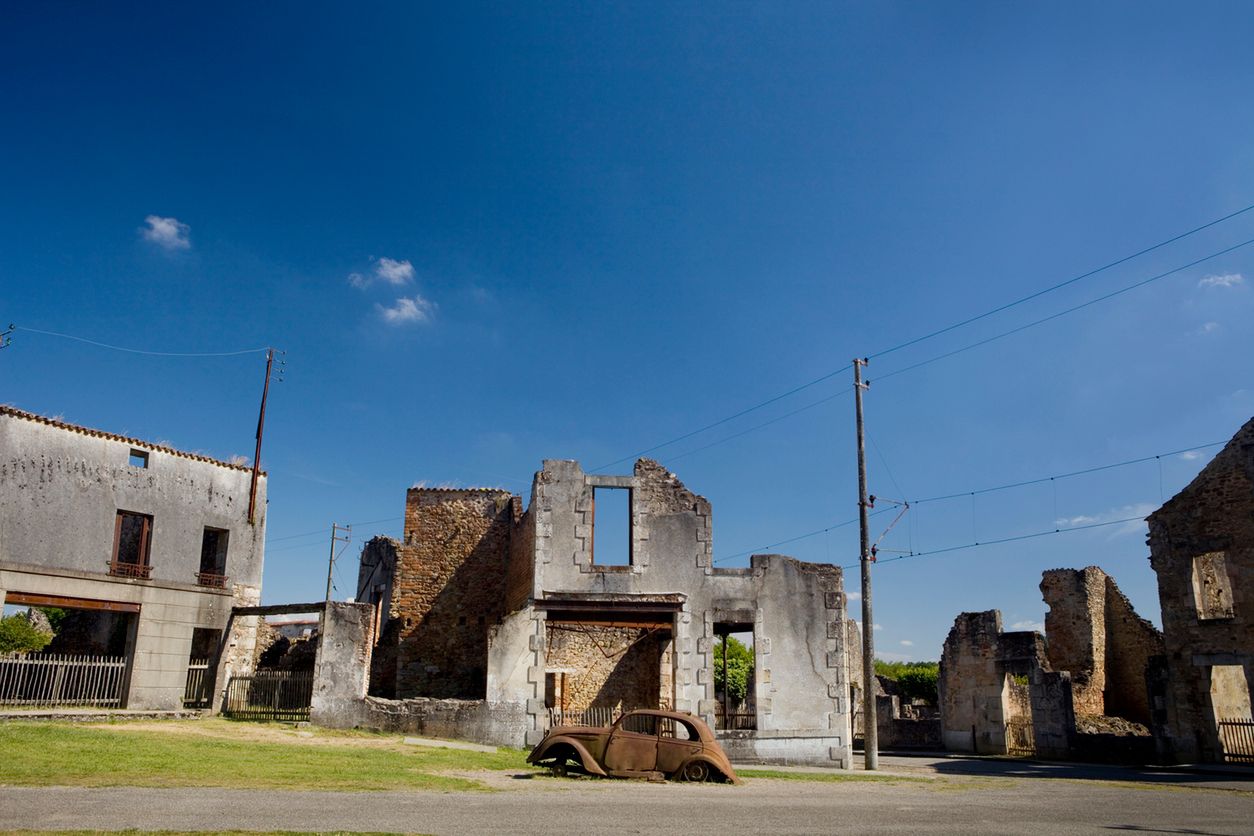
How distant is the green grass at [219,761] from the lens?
37.7 feet

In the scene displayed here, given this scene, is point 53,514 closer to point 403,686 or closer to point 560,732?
point 403,686

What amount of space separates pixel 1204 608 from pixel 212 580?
29.2m

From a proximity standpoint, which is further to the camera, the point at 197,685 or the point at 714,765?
the point at 197,685

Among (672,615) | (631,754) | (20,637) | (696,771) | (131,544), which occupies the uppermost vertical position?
(131,544)

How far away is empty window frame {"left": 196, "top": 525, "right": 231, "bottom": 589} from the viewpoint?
26.3 metres

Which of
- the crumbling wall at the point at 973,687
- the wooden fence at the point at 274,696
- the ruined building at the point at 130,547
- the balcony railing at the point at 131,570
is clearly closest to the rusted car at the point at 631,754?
the wooden fence at the point at 274,696

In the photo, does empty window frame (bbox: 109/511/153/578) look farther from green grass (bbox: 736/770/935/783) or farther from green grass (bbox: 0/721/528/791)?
green grass (bbox: 736/770/935/783)

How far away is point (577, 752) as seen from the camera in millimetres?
14547

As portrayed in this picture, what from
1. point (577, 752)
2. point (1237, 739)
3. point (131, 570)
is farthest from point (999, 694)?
point (131, 570)

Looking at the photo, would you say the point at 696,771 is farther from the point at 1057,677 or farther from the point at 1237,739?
the point at 1057,677

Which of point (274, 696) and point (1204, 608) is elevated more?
point (1204, 608)

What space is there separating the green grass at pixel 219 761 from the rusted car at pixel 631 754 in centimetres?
151

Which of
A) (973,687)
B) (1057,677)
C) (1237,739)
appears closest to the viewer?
(1237,739)

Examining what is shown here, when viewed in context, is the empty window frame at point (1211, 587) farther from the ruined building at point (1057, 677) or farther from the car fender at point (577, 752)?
the car fender at point (577, 752)
